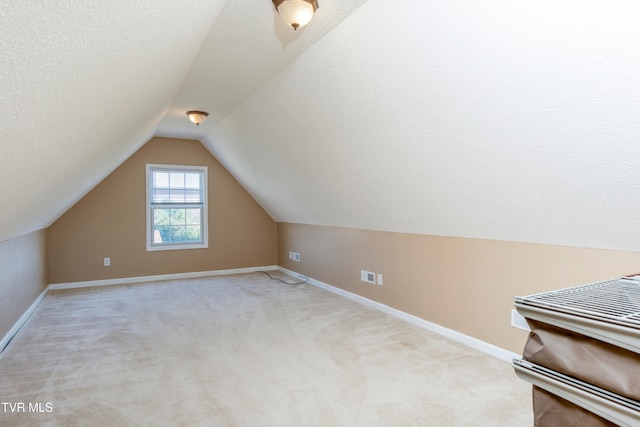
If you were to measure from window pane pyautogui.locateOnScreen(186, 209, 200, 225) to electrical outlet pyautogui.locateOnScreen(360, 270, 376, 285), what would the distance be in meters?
3.20

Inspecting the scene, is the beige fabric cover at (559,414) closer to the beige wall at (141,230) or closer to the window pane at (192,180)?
the beige wall at (141,230)

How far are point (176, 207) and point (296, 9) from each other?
479 cm

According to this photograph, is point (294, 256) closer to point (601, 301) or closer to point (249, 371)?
point (249, 371)

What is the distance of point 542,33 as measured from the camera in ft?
5.14

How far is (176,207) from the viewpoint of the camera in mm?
6078

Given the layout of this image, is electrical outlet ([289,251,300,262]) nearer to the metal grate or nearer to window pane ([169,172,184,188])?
window pane ([169,172,184,188])

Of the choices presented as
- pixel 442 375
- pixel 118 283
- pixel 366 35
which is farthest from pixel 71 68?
pixel 118 283

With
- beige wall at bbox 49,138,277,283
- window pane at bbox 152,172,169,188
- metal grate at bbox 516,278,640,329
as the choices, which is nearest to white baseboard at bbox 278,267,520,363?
metal grate at bbox 516,278,640,329

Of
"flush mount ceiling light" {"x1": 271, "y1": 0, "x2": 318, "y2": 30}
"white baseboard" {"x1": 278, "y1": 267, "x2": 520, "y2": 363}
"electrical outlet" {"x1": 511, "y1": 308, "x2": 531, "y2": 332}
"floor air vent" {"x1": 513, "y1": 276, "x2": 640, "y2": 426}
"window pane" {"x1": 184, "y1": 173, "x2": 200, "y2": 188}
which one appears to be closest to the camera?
"floor air vent" {"x1": 513, "y1": 276, "x2": 640, "y2": 426}

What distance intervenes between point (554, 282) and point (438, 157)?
1131 mm

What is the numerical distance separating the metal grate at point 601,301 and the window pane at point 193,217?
592 centimetres

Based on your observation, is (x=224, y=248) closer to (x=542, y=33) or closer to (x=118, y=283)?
(x=118, y=283)

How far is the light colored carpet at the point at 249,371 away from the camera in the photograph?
6.69ft

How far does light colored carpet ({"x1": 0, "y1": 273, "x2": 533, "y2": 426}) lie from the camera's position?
6.69 feet
